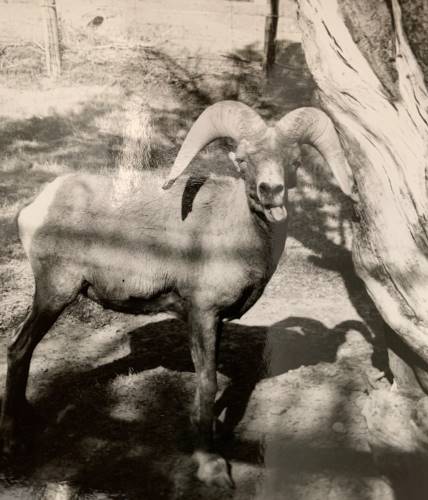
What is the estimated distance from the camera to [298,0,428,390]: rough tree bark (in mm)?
3312

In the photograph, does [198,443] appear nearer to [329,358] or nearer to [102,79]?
[329,358]

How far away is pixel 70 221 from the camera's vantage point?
366 cm

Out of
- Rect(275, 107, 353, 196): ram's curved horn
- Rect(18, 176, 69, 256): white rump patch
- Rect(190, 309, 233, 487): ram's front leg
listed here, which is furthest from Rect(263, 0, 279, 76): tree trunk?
Rect(190, 309, 233, 487): ram's front leg

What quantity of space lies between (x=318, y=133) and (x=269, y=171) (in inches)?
19.9

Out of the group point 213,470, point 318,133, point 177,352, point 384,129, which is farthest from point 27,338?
point 384,129

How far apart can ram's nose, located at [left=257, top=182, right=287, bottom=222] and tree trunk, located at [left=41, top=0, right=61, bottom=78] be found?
108 inches

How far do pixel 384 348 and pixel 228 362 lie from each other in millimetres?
1360

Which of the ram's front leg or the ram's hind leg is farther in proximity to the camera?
the ram's hind leg

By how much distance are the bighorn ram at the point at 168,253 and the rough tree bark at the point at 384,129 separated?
0.26 m

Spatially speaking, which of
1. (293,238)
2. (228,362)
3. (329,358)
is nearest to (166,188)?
(228,362)

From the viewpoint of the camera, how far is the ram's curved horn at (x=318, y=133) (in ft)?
10.7

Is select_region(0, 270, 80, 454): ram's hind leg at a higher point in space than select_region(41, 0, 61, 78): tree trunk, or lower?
lower

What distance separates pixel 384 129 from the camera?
343cm

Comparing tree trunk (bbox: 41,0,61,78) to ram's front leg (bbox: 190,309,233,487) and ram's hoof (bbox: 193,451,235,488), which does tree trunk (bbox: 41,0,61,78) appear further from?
ram's hoof (bbox: 193,451,235,488)
